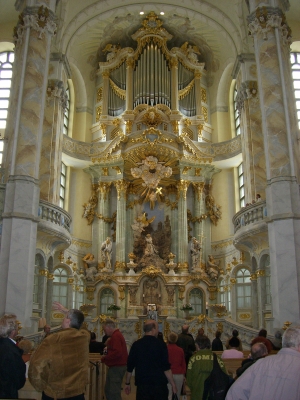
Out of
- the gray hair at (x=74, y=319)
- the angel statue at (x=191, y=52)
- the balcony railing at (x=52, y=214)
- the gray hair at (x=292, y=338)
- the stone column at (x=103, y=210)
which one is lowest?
the gray hair at (x=292, y=338)

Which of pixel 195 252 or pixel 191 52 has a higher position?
pixel 191 52

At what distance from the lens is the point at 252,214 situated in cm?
1755

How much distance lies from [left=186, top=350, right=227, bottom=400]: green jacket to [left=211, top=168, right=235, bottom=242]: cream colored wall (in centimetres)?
1933

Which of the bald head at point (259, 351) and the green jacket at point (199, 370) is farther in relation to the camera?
the green jacket at point (199, 370)

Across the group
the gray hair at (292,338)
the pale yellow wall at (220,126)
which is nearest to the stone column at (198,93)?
the pale yellow wall at (220,126)

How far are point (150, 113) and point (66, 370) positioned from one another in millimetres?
22511

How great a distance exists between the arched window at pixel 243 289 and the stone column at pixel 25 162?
36.9ft

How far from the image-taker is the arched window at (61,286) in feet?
75.2

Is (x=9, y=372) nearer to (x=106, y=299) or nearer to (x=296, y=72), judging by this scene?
(x=106, y=299)

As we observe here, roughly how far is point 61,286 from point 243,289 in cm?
910

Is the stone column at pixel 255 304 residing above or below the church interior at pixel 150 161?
below

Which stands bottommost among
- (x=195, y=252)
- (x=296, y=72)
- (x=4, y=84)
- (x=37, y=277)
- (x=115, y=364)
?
(x=115, y=364)

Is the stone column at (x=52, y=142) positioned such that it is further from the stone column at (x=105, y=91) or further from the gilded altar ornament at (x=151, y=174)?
the gilded altar ornament at (x=151, y=174)

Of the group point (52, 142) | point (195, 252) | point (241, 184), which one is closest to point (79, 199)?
point (52, 142)
